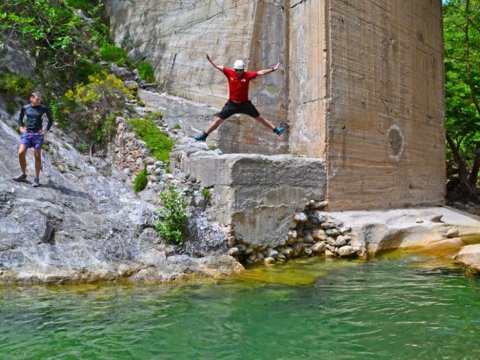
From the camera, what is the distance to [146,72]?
37.0 ft

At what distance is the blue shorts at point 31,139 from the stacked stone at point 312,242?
138 inches

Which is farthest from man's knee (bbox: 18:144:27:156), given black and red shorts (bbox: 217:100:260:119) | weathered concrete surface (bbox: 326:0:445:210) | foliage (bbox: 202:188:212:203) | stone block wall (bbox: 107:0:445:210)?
weathered concrete surface (bbox: 326:0:445:210)

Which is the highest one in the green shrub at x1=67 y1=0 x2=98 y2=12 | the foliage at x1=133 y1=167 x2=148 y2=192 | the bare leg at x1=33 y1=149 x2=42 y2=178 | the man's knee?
the green shrub at x1=67 y1=0 x2=98 y2=12

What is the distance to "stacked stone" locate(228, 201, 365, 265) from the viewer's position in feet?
25.8

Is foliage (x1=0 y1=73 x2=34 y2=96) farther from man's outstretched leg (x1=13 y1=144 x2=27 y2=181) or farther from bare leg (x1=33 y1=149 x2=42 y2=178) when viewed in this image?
bare leg (x1=33 y1=149 x2=42 y2=178)

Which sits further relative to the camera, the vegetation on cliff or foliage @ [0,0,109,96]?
foliage @ [0,0,109,96]

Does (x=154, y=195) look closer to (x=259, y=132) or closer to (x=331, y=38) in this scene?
(x=259, y=132)

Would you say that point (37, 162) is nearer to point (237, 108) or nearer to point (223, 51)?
point (237, 108)

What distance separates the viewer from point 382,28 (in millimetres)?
10289

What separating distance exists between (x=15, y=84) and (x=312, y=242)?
608 centimetres

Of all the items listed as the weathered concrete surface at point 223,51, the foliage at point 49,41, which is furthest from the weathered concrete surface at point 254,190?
the foliage at point 49,41

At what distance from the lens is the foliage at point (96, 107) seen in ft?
31.6

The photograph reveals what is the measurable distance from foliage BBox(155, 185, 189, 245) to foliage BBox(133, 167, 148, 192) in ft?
3.66

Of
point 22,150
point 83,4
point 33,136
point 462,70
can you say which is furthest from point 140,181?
point 462,70
